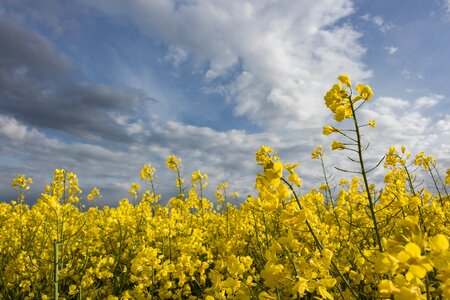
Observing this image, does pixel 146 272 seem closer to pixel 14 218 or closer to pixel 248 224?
pixel 248 224

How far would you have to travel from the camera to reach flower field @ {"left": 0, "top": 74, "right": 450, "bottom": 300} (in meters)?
1.38

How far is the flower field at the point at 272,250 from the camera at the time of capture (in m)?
1.38

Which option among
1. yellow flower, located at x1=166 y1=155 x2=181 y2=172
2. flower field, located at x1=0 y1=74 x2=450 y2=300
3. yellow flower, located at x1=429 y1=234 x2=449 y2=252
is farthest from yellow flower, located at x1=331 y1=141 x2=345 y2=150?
yellow flower, located at x1=166 y1=155 x2=181 y2=172

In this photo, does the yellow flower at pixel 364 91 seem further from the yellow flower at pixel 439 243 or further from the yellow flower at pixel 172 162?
the yellow flower at pixel 172 162

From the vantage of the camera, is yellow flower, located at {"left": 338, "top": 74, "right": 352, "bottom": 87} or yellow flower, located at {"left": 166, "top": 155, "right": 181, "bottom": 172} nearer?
yellow flower, located at {"left": 338, "top": 74, "right": 352, "bottom": 87}

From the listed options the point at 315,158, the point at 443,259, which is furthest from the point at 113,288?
the point at 315,158

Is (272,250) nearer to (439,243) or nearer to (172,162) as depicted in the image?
(439,243)

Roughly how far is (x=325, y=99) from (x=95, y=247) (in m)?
4.97

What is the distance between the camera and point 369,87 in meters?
2.26

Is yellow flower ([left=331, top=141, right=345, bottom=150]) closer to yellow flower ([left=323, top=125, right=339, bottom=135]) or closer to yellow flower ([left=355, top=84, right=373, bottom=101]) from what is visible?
yellow flower ([left=323, top=125, right=339, bottom=135])

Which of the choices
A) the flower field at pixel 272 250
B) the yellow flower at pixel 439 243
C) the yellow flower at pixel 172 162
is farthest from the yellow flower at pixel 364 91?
the yellow flower at pixel 172 162

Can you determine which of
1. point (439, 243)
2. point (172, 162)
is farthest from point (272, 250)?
point (172, 162)

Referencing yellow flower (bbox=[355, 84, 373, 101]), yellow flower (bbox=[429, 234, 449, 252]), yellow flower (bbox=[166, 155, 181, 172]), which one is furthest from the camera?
yellow flower (bbox=[166, 155, 181, 172])

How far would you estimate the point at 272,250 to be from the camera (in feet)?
5.94
